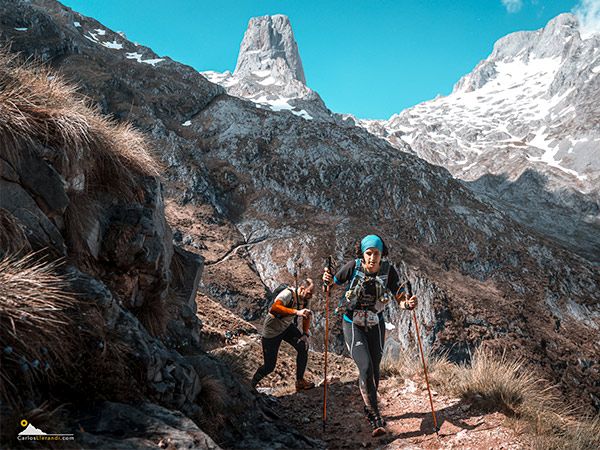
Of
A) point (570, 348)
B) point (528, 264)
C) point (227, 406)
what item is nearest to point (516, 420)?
point (227, 406)

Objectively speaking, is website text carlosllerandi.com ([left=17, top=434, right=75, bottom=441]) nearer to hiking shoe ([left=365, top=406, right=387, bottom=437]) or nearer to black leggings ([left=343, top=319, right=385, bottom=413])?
black leggings ([left=343, top=319, right=385, bottom=413])

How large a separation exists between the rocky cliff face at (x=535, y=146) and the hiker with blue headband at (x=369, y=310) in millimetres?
61655

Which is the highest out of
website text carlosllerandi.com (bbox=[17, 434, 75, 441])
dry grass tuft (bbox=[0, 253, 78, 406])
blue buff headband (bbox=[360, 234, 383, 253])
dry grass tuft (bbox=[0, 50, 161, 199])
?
dry grass tuft (bbox=[0, 50, 161, 199])

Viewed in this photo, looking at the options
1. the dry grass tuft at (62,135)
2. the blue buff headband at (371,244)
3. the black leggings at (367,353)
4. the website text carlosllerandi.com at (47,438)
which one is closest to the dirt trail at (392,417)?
the black leggings at (367,353)

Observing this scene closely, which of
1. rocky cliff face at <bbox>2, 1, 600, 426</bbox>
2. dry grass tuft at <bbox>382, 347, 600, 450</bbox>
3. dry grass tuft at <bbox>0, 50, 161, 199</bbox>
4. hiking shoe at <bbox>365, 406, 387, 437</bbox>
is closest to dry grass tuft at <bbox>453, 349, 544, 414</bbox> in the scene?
dry grass tuft at <bbox>382, 347, 600, 450</bbox>

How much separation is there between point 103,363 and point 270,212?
33375mm

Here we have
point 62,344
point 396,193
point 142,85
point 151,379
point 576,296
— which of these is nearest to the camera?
point 62,344

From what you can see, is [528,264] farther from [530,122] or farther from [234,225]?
[530,122]

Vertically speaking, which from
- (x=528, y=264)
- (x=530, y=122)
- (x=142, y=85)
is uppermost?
(x=530, y=122)

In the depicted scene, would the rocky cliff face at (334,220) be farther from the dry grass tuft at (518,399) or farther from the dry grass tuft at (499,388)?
the dry grass tuft at (499,388)

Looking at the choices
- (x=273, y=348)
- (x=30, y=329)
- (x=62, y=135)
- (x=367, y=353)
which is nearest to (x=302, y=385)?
(x=273, y=348)

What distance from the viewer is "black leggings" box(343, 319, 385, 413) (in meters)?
5.23

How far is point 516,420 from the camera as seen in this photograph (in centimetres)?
480

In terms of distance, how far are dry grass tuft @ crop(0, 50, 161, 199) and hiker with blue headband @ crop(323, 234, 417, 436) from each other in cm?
393
